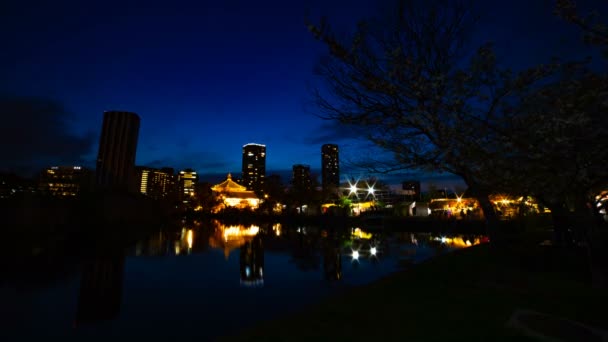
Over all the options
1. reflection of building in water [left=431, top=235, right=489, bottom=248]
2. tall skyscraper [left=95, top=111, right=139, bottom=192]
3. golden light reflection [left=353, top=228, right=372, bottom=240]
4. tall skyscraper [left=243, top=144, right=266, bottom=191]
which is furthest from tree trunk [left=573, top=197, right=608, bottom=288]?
tall skyscraper [left=243, top=144, right=266, bottom=191]

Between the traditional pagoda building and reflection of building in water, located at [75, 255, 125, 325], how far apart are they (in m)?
53.5

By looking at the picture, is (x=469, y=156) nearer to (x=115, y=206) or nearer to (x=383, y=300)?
(x=383, y=300)

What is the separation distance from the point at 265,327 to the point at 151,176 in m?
214

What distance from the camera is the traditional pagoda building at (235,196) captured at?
69875 millimetres

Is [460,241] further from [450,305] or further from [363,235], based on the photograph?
[450,305]

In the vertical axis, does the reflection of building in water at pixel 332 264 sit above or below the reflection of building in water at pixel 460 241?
below

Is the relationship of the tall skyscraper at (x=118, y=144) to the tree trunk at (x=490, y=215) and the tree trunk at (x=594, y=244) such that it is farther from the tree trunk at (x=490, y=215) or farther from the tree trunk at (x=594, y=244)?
the tree trunk at (x=594, y=244)

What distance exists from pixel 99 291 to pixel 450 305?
34.7ft

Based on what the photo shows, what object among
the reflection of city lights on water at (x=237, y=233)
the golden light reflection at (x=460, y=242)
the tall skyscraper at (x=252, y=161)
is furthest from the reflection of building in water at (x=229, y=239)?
the tall skyscraper at (x=252, y=161)

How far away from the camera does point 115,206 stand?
115ft

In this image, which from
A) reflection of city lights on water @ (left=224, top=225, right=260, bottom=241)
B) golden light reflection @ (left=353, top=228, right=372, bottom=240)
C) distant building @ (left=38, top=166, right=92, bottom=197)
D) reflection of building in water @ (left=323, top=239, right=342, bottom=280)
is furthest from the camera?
distant building @ (left=38, top=166, right=92, bottom=197)

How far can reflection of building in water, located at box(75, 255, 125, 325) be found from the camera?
8.10m

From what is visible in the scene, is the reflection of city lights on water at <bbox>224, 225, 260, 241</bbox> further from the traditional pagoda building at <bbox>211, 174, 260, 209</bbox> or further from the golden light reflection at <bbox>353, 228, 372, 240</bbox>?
the traditional pagoda building at <bbox>211, 174, 260, 209</bbox>

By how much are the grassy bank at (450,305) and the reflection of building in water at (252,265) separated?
4970 mm
